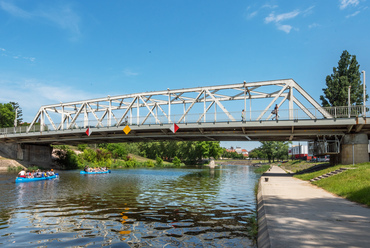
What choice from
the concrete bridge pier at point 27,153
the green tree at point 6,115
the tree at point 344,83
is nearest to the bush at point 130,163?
the concrete bridge pier at point 27,153

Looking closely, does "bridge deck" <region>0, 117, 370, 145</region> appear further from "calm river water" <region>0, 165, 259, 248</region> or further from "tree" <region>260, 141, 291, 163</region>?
"tree" <region>260, 141, 291, 163</region>

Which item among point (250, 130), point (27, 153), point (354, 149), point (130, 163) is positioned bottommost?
point (130, 163)

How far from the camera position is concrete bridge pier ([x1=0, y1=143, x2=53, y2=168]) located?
61625 millimetres

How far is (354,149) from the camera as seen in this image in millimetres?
32812

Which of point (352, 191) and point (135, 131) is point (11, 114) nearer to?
point (135, 131)

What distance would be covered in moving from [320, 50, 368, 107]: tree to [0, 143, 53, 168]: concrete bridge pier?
64887mm

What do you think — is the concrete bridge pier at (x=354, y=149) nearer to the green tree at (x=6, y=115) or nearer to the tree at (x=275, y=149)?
the green tree at (x=6, y=115)

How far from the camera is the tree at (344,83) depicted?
57.1 metres

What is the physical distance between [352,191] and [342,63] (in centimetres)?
5086

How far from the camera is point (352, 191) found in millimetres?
16844

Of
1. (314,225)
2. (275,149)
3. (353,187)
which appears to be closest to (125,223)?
(314,225)

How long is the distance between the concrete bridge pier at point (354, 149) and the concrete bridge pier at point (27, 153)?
59980 millimetres

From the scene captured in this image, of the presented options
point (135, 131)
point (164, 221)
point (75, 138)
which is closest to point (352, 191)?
point (164, 221)

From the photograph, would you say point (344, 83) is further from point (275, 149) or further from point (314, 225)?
point (275, 149)
